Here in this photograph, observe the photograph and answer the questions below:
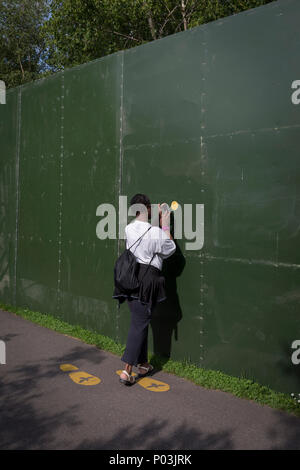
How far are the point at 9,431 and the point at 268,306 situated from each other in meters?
2.47

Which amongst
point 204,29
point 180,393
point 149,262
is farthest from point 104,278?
point 204,29

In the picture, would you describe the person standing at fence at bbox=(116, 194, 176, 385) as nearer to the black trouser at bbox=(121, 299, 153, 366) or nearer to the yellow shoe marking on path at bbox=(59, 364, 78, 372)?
the black trouser at bbox=(121, 299, 153, 366)

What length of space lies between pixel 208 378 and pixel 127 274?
133 centimetres

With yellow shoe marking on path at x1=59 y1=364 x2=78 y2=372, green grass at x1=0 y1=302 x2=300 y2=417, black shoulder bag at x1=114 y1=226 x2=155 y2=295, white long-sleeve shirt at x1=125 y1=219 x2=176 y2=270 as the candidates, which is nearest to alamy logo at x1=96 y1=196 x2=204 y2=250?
white long-sleeve shirt at x1=125 y1=219 x2=176 y2=270

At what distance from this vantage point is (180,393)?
13.6ft

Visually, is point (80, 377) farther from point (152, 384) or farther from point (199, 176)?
point (199, 176)

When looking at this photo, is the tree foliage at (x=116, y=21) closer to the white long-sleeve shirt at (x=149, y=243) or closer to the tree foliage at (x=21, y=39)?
the tree foliage at (x=21, y=39)

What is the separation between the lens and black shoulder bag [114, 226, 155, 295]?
4.32 metres

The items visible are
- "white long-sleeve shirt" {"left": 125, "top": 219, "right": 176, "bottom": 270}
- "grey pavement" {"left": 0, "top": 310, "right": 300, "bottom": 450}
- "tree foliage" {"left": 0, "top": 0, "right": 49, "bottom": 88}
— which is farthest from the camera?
"tree foliage" {"left": 0, "top": 0, "right": 49, "bottom": 88}

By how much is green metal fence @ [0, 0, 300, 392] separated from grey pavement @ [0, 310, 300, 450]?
522mm

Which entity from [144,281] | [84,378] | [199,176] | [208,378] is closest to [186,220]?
[199,176]

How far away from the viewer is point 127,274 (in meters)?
4.34

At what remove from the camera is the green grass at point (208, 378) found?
153 inches

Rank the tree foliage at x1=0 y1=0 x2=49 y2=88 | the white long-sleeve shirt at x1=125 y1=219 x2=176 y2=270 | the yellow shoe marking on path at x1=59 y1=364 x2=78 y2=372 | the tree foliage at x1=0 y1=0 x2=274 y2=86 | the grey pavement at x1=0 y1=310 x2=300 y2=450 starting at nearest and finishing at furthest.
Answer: the grey pavement at x1=0 y1=310 x2=300 y2=450 → the white long-sleeve shirt at x1=125 y1=219 x2=176 y2=270 → the yellow shoe marking on path at x1=59 y1=364 x2=78 y2=372 → the tree foliage at x1=0 y1=0 x2=274 y2=86 → the tree foliage at x1=0 y1=0 x2=49 y2=88
